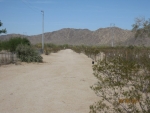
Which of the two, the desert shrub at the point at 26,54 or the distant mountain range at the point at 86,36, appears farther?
the distant mountain range at the point at 86,36

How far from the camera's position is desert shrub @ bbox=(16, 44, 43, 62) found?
31.6 m

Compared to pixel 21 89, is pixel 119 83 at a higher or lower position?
higher

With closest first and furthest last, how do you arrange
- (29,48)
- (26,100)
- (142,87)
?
(142,87) → (26,100) → (29,48)

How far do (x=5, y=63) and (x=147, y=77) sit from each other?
73.8ft

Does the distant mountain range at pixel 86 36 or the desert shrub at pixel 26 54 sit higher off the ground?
the distant mountain range at pixel 86 36

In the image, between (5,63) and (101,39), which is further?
(101,39)

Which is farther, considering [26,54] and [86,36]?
[86,36]

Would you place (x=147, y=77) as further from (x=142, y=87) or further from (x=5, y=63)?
(x=5, y=63)

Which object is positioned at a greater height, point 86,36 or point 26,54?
point 86,36

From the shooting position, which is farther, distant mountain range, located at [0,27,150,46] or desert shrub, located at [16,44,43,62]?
distant mountain range, located at [0,27,150,46]

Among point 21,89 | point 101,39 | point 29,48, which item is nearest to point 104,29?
point 101,39

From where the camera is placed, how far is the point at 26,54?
3195 cm

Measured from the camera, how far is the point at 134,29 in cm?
2694

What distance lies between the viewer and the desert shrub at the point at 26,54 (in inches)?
1243
